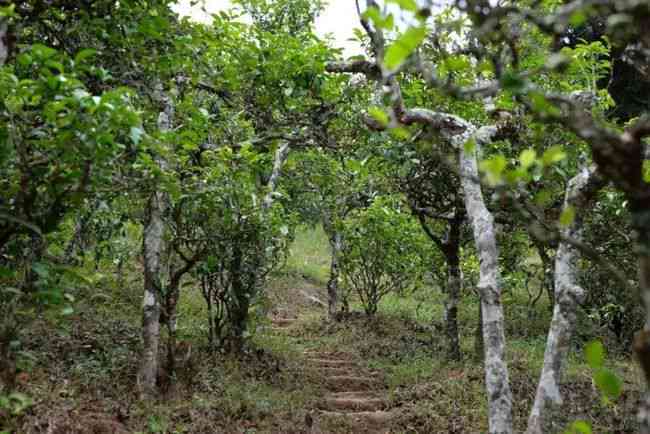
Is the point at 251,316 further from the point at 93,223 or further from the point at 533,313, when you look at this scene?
the point at 533,313

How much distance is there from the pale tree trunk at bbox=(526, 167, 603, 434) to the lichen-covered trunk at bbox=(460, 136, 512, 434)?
0.30 meters

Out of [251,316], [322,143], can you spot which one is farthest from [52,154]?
[251,316]

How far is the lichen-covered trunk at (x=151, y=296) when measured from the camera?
6918mm

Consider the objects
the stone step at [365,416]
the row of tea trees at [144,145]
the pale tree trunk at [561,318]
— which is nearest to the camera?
the row of tea trees at [144,145]

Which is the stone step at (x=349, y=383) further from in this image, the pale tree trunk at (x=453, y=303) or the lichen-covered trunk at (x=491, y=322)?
the lichen-covered trunk at (x=491, y=322)

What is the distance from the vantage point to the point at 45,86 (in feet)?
12.1

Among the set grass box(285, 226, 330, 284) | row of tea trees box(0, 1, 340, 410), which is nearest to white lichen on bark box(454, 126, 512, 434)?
row of tea trees box(0, 1, 340, 410)

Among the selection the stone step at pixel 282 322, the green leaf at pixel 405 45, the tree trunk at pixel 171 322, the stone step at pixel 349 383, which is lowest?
the stone step at pixel 349 383

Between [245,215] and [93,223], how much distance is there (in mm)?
3507

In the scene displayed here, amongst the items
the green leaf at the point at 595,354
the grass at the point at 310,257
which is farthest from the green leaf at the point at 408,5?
Answer: the grass at the point at 310,257

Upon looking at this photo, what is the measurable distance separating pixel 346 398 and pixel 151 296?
3.85m

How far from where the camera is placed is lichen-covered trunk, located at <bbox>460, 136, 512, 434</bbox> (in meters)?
4.43

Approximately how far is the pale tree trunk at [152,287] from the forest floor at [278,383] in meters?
0.28

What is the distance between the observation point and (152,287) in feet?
23.3
